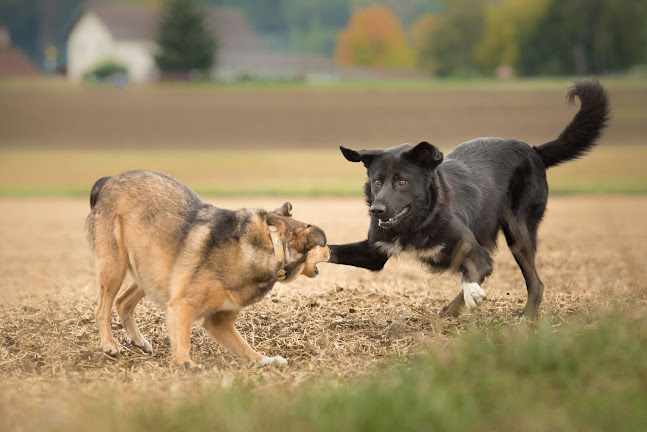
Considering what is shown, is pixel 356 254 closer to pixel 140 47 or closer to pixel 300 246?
pixel 300 246

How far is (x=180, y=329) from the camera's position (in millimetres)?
5953

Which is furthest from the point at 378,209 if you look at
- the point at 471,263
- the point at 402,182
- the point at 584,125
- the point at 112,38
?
the point at 112,38

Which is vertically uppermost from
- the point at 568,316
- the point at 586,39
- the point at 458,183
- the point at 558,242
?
the point at 586,39

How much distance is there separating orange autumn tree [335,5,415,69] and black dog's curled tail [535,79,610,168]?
86.7m

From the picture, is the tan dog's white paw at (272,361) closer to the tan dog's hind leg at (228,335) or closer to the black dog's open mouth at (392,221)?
the tan dog's hind leg at (228,335)

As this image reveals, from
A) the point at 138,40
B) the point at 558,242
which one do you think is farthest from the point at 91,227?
the point at 138,40

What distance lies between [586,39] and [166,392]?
59502mm

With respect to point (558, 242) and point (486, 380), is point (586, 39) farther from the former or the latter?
point (486, 380)

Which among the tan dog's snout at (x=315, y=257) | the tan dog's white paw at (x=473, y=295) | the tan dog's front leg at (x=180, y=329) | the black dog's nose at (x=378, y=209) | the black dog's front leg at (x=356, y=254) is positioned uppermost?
the black dog's nose at (x=378, y=209)

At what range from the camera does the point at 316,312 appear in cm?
775

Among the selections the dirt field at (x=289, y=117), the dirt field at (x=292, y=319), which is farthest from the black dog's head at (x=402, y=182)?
the dirt field at (x=289, y=117)

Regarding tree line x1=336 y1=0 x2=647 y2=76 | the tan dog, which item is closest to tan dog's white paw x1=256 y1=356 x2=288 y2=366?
the tan dog

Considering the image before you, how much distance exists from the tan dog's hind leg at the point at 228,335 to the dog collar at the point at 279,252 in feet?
2.14

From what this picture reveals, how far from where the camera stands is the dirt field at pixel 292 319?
5.78 meters
